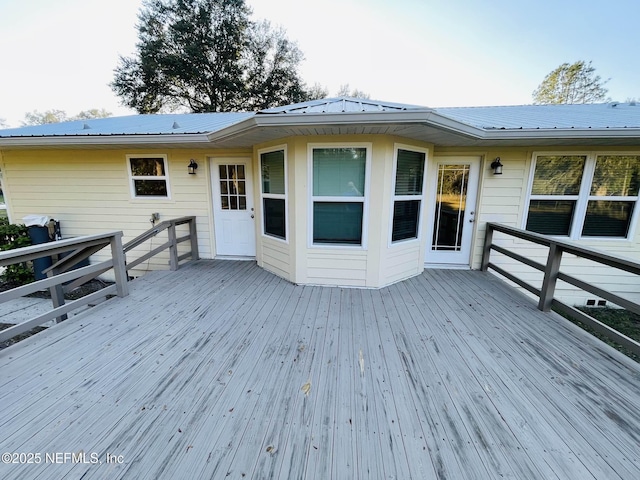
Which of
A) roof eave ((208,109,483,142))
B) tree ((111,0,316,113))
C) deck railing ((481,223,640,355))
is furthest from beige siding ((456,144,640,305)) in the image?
tree ((111,0,316,113))

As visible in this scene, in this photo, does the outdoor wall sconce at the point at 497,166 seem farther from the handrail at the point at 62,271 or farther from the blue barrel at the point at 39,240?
the blue barrel at the point at 39,240

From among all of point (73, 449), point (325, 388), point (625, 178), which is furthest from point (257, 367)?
point (625, 178)

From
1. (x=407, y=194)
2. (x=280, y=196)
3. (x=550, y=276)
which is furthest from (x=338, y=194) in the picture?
(x=550, y=276)

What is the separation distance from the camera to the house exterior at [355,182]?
3.29 metres

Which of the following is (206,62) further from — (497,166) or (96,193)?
(497,166)

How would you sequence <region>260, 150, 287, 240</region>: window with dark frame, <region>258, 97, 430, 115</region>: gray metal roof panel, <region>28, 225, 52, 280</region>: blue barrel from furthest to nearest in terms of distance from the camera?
<region>28, 225, 52, 280</region>: blue barrel, <region>260, 150, 287, 240</region>: window with dark frame, <region>258, 97, 430, 115</region>: gray metal roof panel

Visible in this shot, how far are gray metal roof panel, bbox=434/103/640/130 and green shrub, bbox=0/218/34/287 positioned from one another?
25.8 feet

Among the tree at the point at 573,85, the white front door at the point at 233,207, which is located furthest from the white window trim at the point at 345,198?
the tree at the point at 573,85

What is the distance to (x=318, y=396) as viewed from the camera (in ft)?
5.65

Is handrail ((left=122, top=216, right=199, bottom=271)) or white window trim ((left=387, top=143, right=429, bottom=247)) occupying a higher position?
white window trim ((left=387, top=143, right=429, bottom=247))

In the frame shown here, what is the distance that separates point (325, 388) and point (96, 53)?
17.0 meters

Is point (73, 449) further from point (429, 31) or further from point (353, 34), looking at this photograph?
point (353, 34)

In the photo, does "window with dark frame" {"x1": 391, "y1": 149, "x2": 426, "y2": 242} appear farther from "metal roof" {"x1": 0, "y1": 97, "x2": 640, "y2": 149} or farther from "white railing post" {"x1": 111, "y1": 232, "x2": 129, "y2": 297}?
"white railing post" {"x1": 111, "y1": 232, "x2": 129, "y2": 297}

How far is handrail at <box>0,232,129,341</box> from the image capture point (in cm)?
204
